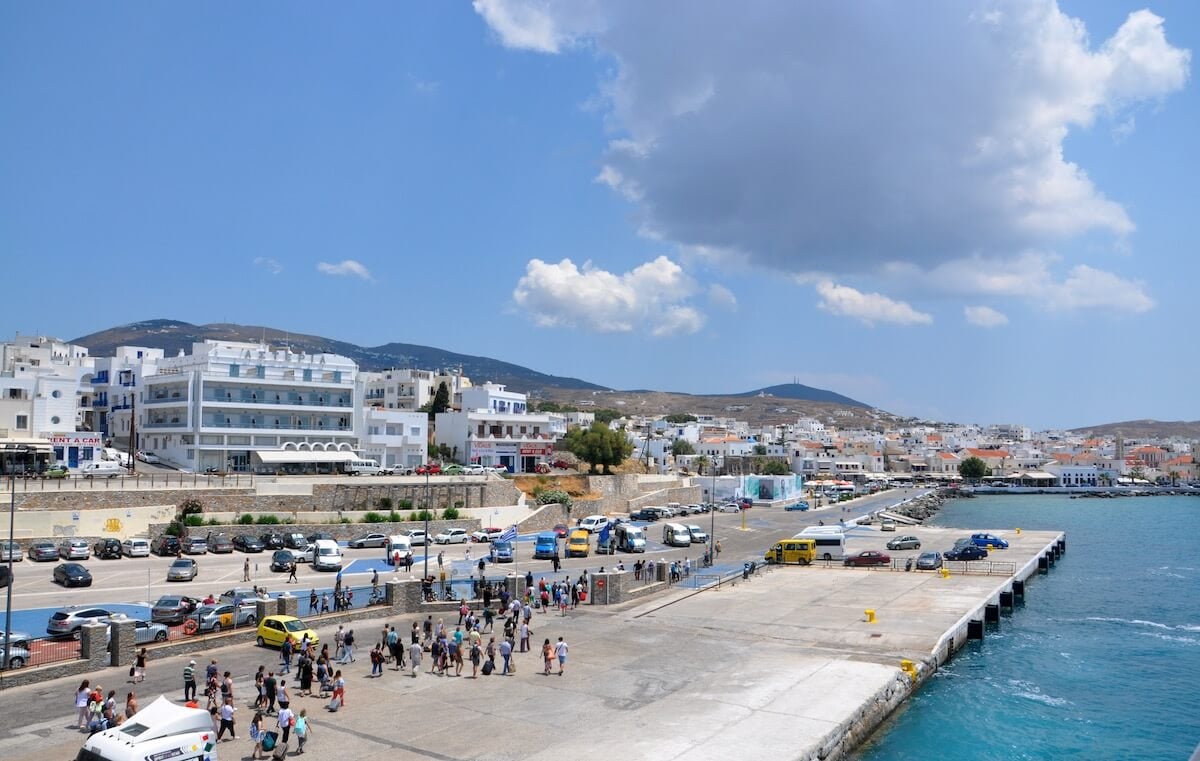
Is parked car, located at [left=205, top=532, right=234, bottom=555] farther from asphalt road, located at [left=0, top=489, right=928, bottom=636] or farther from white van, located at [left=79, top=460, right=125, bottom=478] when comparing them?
white van, located at [left=79, top=460, right=125, bottom=478]

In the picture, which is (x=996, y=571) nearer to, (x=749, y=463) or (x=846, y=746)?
(x=846, y=746)

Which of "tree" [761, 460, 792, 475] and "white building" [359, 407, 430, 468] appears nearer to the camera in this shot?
"white building" [359, 407, 430, 468]

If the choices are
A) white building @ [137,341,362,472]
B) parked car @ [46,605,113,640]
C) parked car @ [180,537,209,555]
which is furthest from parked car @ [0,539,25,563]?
white building @ [137,341,362,472]

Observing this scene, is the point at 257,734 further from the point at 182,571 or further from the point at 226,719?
the point at 182,571

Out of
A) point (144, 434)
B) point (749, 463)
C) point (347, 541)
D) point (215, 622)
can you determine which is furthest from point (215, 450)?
point (749, 463)

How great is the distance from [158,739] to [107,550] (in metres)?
33.0

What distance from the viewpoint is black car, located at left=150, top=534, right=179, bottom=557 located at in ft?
152

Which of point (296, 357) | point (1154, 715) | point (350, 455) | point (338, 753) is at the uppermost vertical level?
point (296, 357)

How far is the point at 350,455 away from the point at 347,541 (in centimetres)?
1759

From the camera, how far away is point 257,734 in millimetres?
19406

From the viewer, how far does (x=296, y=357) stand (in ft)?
251

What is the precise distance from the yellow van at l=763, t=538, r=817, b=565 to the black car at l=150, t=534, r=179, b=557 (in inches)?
1248

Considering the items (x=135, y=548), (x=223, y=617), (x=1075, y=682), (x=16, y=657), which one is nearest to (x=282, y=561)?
(x=135, y=548)

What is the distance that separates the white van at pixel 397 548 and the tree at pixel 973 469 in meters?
164
